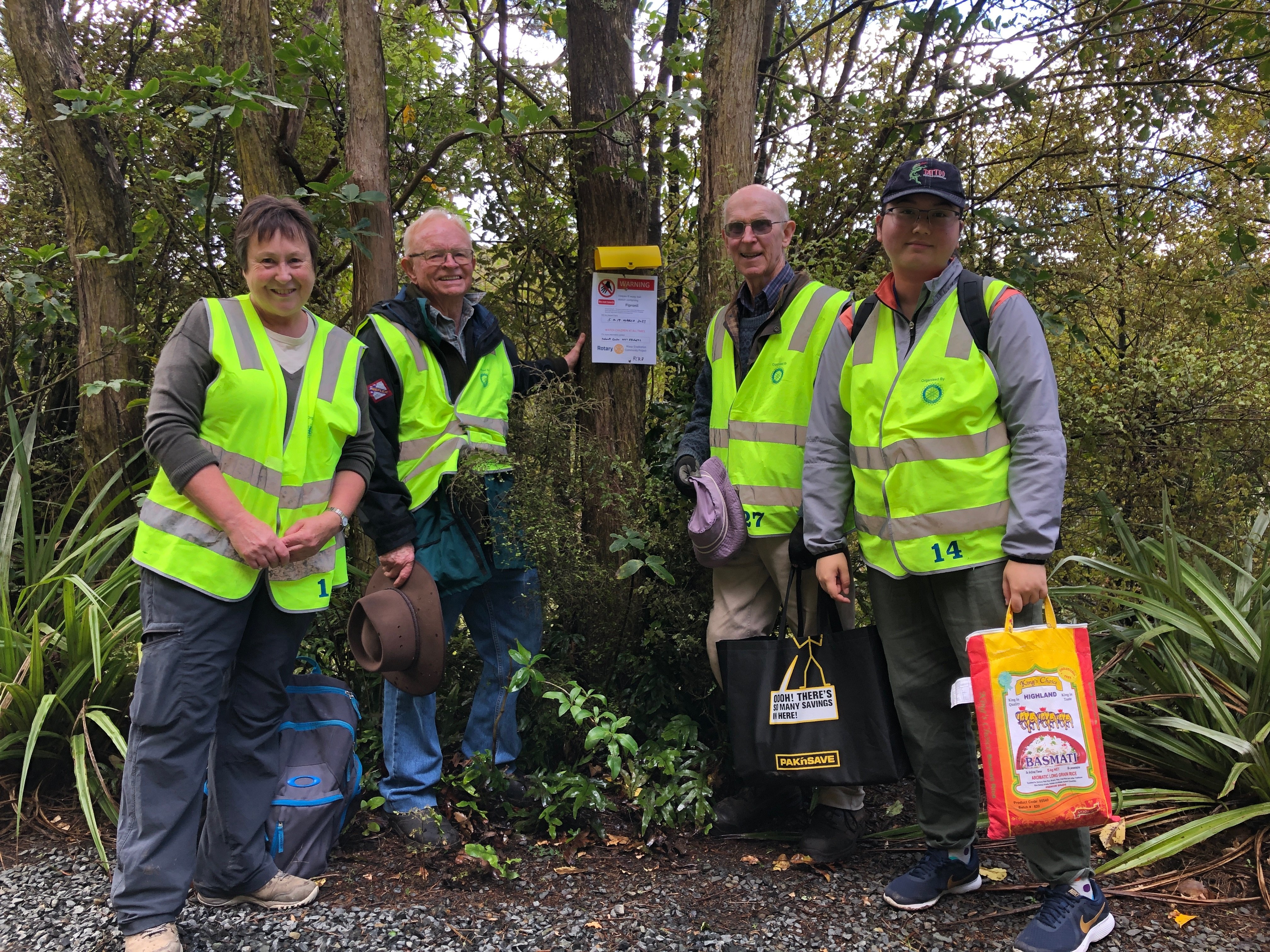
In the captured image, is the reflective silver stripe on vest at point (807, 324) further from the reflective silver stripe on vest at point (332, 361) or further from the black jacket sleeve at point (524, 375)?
the reflective silver stripe on vest at point (332, 361)

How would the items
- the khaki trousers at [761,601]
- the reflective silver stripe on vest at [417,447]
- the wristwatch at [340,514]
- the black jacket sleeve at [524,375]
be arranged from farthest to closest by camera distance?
the black jacket sleeve at [524,375] → the reflective silver stripe on vest at [417,447] → the khaki trousers at [761,601] → the wristwatch at [340,514]

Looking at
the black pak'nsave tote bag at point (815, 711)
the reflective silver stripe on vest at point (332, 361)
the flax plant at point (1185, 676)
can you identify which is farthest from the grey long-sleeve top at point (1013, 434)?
the reflective silver stripe on vest at point (332, 361)

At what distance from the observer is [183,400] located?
97.3 inches

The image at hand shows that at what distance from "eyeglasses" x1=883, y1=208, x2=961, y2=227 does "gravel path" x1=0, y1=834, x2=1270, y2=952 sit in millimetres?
2232

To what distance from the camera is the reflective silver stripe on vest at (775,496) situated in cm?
305

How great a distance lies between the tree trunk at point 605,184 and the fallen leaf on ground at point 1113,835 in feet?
7.44

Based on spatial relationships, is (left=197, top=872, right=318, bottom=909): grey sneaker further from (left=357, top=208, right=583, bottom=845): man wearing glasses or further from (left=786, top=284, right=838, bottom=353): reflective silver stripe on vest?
(left=786, top=284, right=838, bottom=353): reflective silver stripe on vest

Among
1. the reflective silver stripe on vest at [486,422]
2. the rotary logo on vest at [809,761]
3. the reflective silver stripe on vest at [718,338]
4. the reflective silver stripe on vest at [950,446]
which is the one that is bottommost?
the rotary logo on vest at [809,761]

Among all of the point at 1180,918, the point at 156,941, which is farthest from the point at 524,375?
the point at 1180,918

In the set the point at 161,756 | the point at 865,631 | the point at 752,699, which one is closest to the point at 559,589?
the point at 752,699

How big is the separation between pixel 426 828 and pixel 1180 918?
2.55m

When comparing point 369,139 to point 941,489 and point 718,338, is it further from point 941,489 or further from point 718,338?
point 941,489

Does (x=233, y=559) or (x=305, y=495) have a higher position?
(x=305, y=495)

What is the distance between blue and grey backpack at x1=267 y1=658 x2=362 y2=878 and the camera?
2859mm
